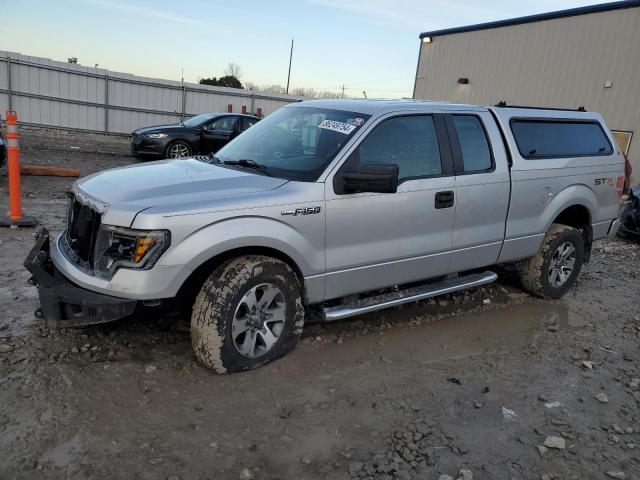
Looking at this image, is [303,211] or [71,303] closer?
[71,303]

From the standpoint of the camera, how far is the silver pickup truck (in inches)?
125

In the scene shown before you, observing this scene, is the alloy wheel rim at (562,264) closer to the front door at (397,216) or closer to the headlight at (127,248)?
the front door at (397,216)

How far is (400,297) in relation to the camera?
4.27 m

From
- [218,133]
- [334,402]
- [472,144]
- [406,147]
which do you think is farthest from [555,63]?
[334,402]

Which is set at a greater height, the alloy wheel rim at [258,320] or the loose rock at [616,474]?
the alloy wheel rim at [258,320]

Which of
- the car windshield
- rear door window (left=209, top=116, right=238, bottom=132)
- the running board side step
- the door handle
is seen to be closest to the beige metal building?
rear door window (left=209, top=116, right=238, bottom=132)

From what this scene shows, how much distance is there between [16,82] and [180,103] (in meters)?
6.07

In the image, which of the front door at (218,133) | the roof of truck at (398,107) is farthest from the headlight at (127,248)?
the front door at (218,133)

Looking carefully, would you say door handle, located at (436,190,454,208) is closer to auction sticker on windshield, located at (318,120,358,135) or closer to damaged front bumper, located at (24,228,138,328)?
auction sticker on windshield, located at (318,120,358,135)

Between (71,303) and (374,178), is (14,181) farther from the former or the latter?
(374,178)

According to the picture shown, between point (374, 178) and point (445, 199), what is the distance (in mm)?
1009

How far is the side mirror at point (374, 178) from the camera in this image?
348cm

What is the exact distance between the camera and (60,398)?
3.12 meters

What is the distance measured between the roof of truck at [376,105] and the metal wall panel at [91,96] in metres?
18.2
